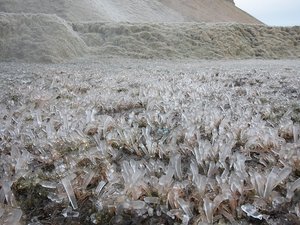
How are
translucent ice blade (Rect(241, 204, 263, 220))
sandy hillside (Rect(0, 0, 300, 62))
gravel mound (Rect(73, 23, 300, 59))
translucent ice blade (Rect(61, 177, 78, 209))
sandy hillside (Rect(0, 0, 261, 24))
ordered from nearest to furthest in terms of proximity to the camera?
translucent ice blade (Rect(241, 204, 263, 220))
translucent ice blade (Rect(61, 177, 78, 209))
sandy hillside (Rect(0, 0, 300, 62))
gravel mound (Rect(73, 23, 300, 59))
sandy hillside (Rect(0, 0, 261, 24))

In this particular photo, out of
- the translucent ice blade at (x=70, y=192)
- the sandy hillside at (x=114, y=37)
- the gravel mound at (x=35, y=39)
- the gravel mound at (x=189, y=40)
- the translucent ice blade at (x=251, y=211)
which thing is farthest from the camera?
the gravel mound at (x=189, y=40)

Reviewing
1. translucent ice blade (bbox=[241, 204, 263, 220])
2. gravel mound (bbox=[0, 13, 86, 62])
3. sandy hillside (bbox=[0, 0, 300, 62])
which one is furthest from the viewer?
sandy hillside (bbox=[0, 0, 300, 62])

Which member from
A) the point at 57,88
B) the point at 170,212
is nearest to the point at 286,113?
the point at 170,212

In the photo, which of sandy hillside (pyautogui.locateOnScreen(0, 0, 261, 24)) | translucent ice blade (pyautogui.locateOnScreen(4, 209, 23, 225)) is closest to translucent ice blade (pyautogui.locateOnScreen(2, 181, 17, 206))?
translucent ice blade (pyautogui.locateOnScreen(4, 209, 23, 225))

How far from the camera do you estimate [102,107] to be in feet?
9.64

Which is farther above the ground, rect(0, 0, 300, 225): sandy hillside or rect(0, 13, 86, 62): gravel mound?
rect(0, 0, 300, 225): sandy hillside

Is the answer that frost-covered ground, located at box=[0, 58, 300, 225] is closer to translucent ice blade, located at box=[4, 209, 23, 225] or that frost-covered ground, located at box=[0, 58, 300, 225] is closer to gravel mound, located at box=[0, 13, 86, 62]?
translucent ice blade, located at box=[4, 209, 23, 225]

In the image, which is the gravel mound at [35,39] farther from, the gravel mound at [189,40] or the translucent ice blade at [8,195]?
the translucent ice blade at [8,195]

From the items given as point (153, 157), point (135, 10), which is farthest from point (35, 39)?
point (135, 10)

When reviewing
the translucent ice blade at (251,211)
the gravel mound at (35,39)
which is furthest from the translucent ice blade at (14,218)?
the gravel mound at (35,39)

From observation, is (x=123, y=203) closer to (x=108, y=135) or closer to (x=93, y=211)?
(x=93, y=211)

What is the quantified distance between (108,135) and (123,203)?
2.63 feet

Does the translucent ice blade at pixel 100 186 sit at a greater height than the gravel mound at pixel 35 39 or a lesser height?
greater

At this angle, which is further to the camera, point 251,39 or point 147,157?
point 251,39
